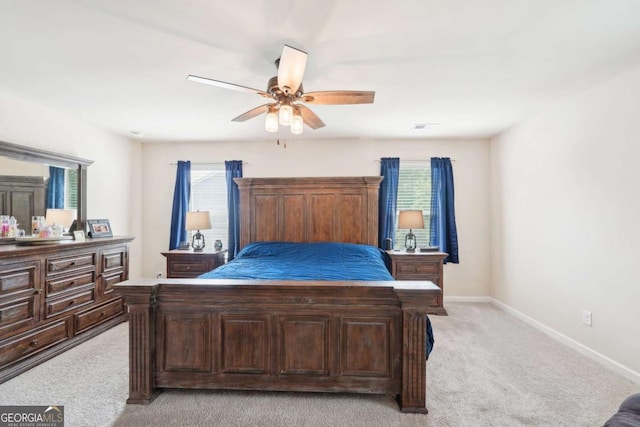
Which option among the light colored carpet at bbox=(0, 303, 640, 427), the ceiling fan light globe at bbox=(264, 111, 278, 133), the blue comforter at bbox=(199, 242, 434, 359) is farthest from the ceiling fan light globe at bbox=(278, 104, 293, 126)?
the light colored carpet at bbox=(0, 303, 640, 427)

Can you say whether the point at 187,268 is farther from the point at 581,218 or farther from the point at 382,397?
the point at 581,218

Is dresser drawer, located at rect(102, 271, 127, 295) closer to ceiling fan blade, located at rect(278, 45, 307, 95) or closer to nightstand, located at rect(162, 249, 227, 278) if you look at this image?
nightstand, located at rect(162, 249, 227, 278)

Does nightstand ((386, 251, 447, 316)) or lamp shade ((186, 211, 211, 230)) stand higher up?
lamp shade ((186, 211, 211, 230))

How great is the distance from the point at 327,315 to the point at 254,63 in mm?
1950

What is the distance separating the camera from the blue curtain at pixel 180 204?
454 cm

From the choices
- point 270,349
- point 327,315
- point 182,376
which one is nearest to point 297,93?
point 327,315

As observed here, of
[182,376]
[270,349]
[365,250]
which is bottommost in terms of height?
[182,376]

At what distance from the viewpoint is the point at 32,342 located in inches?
101

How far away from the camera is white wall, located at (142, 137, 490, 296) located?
447 cm

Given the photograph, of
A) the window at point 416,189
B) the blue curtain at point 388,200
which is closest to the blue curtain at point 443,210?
the window at point 416,189

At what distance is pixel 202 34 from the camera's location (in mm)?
1935

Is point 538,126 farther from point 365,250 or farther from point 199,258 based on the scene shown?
point 199,258

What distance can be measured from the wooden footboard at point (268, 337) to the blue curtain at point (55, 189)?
2.17 meters

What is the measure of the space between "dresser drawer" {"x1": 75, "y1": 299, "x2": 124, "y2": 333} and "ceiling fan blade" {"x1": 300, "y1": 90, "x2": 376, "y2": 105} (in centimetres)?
317
